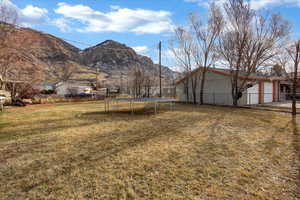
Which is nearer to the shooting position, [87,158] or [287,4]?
[87,158]

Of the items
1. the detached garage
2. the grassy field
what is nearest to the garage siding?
the detached garage

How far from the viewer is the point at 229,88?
15016mm

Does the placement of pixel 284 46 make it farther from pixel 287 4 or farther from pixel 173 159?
pixel 173 159

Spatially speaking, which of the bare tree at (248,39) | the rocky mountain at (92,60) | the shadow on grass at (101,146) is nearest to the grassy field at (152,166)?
the shadow on grass at (101,146)

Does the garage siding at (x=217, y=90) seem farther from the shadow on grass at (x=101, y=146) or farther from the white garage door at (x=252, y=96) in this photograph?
the shadow on grass at (x=101, y=146)

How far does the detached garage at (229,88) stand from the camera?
14828mm

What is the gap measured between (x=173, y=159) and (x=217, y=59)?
1335cm

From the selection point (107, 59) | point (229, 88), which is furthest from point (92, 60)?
point (229, 88)

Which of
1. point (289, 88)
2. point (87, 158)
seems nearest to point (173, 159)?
point (87, 158)

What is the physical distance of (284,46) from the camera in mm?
11805

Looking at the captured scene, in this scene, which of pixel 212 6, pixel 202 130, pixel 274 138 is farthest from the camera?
pixel 212 6

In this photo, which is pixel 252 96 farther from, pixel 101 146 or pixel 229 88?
pixel 101 146

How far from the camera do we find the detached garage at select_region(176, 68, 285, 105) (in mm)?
14828

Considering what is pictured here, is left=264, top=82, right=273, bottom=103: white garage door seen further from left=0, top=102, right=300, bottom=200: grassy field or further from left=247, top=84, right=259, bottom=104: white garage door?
left=0, top=102, right=300, bottom=200: grassy field
